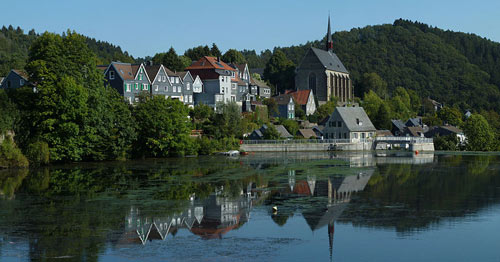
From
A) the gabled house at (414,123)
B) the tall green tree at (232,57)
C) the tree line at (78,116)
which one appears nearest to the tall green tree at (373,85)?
the tall green tree at (232,57)

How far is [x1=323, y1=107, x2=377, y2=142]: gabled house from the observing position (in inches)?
3570

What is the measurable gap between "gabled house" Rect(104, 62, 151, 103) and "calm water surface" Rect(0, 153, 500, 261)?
1057 inches

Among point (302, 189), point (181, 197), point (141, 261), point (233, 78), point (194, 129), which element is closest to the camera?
point (141, 261)

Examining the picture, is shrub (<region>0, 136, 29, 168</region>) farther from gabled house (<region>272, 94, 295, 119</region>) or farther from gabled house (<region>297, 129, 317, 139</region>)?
gabled house (<region>272, 94, 295, 119</region>)

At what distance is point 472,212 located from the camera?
3453cm

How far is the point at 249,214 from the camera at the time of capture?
34.5 m

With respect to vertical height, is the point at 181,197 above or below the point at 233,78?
below

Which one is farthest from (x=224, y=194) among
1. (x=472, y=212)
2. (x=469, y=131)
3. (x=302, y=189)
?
(x=469, y=131)

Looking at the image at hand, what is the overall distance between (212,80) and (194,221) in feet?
224

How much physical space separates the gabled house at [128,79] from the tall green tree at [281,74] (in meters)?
52.4

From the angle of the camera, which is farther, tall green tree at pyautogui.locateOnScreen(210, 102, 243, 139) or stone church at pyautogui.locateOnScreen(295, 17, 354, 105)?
stone church at pyautogui.locateOnScreen(295, 17, 354, 105)

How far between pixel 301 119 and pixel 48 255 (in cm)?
Result: 8127

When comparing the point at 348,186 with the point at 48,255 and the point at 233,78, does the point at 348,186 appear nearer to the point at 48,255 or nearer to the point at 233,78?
the point at 48,255

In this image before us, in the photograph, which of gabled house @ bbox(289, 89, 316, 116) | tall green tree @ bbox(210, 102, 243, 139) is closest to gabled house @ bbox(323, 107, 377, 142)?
tall green tree @ bbox(210, 102, 243, 139)
